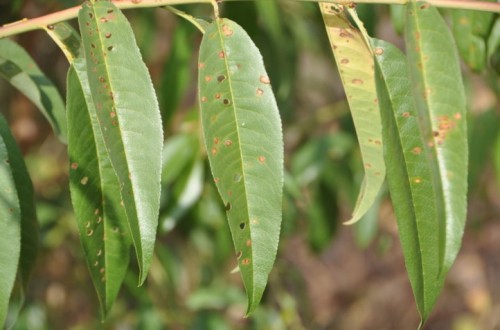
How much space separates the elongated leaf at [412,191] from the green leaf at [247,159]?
11 cm

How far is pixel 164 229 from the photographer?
1823 millimetres

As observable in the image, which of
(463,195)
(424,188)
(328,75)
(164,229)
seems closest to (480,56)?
(424,188)

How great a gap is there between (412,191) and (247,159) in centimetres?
17

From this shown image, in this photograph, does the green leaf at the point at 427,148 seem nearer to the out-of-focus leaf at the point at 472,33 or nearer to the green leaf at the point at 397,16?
the out-of-focus leaf at the point at 472,33

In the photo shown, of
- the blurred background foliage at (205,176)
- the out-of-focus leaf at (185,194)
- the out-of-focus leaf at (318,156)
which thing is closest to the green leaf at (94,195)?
the blurred background foliage at (205,176)

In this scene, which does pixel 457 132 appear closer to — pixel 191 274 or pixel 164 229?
pixel 164 229

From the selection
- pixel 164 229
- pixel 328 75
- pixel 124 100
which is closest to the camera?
pixel 124 100

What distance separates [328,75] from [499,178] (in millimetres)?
2126

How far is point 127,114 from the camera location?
2.85 feet

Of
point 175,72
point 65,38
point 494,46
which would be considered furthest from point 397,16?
point 65,38

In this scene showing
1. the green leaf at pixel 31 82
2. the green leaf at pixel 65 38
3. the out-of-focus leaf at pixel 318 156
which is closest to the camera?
the green leaf at pixel 65 38

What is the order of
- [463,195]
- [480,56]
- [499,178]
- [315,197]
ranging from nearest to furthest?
[463,195]
[480,56]
[499,178]
[315,197]

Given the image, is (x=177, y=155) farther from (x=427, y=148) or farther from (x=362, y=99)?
(x=427, y=148)

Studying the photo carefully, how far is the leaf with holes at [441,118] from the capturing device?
2.47 feet
